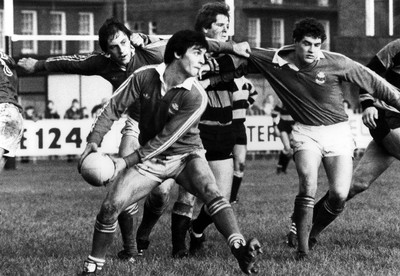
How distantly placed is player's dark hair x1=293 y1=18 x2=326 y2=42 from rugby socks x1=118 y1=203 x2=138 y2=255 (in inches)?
81.8

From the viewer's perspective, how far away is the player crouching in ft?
26.8

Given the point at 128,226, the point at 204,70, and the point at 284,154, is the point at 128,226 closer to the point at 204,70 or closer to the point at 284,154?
the point at 204,70

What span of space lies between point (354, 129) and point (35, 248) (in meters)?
20.8

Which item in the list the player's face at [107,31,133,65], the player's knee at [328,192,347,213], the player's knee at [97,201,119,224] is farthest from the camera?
the player's knee at [328,192,347,213]

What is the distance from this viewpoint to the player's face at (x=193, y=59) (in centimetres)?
823

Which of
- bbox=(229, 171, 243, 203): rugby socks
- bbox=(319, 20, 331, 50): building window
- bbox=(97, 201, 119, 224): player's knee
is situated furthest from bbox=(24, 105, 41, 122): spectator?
bbox=(97, 201, 119, 224): player's knee

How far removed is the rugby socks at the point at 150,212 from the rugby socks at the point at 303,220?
123 cm

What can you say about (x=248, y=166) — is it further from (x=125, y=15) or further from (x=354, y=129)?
(x=125, y=15)

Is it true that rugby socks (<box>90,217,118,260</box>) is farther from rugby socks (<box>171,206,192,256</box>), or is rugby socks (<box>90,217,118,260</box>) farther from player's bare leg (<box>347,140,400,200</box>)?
player's bare leg (<box>347,140,400,200</box>)

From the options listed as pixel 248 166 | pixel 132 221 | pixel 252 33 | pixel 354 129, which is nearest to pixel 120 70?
pixel 132 221

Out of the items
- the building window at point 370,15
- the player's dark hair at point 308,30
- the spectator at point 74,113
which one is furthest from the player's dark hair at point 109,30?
the spectator at point 74,113

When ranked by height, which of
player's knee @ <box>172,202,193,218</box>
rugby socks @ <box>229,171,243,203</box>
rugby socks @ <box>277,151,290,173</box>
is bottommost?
rugby socks @ <box>277,151,290,173</box>

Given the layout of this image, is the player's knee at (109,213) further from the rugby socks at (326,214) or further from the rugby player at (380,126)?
the rugby player at (380,126)

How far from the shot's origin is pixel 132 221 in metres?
9.65
